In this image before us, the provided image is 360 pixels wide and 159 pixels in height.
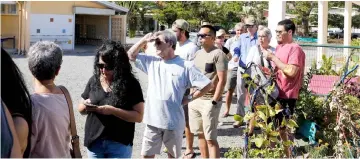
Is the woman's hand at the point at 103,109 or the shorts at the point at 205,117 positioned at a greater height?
the woman's hand at the point at 103,109

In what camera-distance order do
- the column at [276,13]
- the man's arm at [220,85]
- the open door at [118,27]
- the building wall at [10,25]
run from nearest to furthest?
the man's arm at [220,85] → the column at [276,13] → the building wall at [10,25] → the open door at [118,27]

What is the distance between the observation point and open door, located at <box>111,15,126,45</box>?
3091 cm

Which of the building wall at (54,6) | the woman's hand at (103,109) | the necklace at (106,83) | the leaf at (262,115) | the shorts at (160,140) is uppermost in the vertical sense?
the building wall at (54,6)

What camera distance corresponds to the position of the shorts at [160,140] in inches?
185

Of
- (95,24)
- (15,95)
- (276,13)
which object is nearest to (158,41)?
(15,95)

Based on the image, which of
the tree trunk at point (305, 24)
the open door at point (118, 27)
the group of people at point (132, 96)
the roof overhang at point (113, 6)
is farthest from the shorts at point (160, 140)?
the tree trunk at point (305, 24)

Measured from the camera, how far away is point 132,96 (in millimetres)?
3898

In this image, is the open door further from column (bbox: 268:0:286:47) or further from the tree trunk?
column (bbox: 268:0:286:47)

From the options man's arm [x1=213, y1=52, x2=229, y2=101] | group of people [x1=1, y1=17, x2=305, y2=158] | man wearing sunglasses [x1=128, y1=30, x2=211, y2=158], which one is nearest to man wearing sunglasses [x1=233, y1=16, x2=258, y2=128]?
group of people [x1=1, y1=17, x2=305, y2=158]

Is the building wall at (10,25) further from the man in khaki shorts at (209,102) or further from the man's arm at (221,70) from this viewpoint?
the man's arm at (221,70)

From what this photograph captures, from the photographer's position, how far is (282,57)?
533 cm

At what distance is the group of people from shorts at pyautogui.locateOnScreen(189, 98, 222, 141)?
10 mm

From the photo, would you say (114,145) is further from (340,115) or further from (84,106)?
(340,115)

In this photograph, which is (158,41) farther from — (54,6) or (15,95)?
(54,6)
